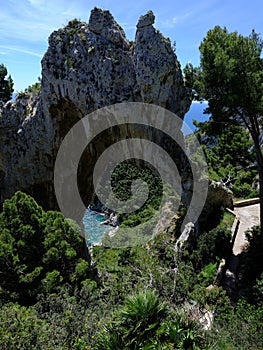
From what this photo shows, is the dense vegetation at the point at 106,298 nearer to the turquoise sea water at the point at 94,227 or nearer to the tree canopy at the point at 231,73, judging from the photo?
the tree canopy at the point at 231,73

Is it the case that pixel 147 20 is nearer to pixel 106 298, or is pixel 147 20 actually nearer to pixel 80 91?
pixel 80 91

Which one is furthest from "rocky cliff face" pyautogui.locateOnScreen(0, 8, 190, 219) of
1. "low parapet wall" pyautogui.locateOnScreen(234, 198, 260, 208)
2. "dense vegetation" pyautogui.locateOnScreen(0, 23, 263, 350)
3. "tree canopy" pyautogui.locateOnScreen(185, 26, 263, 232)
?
"low parapet wall" pyautogui.locateOnScreen(234, 198, 260, 208)

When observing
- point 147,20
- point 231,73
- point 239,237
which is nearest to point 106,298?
point 231,73

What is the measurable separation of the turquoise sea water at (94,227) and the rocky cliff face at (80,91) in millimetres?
22262

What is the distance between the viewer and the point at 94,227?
46844mm

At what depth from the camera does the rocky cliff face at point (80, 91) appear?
14.3m

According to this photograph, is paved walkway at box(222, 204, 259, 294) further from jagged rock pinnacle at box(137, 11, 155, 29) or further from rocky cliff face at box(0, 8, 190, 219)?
jagged rock pinnacle at box(137, 11, 155, 29)

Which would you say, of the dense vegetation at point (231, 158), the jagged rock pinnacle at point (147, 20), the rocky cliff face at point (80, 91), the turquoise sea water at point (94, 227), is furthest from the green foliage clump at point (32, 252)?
the turquoise sea water at point (94, 227)

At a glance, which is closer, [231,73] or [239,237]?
[231,73]

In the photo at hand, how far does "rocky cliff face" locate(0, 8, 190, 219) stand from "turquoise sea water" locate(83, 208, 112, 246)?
2226cm

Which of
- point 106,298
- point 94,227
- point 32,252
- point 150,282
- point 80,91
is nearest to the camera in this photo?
point 150,282

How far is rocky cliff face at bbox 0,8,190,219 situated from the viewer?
14.3m

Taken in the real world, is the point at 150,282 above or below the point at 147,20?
below

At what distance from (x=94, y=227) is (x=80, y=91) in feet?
110
